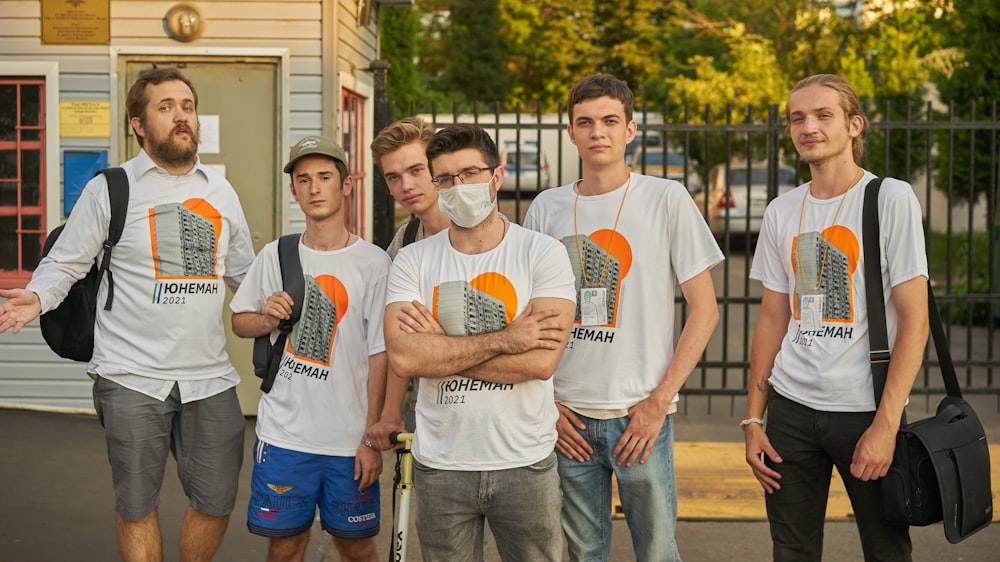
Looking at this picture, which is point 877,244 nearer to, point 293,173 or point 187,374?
point 293,173

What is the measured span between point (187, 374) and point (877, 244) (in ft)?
8.14

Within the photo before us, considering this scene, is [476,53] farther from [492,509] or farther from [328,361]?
[492,509]

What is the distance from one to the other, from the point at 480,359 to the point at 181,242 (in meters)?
1.49

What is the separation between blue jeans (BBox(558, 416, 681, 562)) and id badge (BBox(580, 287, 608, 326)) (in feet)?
1.05

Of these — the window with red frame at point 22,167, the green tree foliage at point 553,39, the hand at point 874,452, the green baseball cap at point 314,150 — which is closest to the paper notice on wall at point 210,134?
the window with red frame at point 22,167

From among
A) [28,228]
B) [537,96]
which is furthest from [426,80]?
[28,228]

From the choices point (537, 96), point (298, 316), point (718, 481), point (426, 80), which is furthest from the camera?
point (426, 80)

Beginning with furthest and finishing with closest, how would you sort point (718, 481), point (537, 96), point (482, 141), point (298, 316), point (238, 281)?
point (537, 96), point (718, 481), point (238, 281), point (298, 316), point (482, 141)

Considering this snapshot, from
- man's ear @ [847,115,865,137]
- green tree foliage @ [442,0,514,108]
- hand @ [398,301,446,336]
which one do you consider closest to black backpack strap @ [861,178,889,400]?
man's ear @ [847,115,865,137]

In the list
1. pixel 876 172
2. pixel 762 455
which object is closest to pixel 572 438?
pixel 762 455

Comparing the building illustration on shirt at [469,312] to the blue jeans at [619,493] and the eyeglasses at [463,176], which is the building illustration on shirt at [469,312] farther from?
the blue jeans at [619,493]

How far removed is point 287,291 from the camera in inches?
162

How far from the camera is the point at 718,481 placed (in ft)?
21.8

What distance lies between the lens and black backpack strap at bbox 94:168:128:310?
14.1ft
